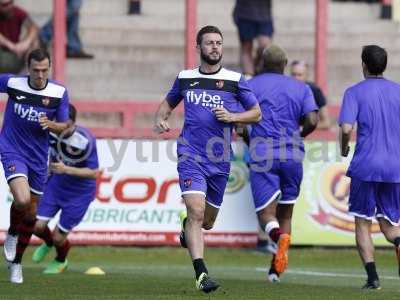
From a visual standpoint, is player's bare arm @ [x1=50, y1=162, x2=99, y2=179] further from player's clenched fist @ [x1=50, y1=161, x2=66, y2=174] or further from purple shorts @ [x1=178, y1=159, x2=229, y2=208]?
purple shorts @ [x1=178, y1=159, x2=229, y2=208]

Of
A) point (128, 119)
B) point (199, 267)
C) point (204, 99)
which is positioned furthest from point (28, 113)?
point (128, 119)

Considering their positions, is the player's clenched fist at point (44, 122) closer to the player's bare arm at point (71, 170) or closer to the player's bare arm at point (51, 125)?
the player's bare arm at point (51, 125)

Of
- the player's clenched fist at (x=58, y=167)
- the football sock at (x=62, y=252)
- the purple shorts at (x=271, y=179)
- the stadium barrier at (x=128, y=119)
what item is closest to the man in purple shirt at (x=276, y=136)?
the purple shorts at (x=271, y=179)

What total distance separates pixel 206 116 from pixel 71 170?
3.83 metres

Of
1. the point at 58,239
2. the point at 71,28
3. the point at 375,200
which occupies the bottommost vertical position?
the point at 58,239

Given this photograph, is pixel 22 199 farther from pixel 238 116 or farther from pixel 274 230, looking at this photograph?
pixel 274 230

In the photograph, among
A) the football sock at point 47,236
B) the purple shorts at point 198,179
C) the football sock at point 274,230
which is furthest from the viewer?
the football sock at point 47,236

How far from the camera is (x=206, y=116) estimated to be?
45.1 ft

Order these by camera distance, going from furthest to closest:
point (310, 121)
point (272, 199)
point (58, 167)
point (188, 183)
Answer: point (58, 167) → point (310, 121) → point (272, 199) → point (188, 183)

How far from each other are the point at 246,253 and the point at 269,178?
4.23m

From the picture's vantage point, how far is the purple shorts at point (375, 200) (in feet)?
47.2

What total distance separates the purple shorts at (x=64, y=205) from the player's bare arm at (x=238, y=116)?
435cm

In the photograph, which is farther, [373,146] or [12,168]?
[12,168]

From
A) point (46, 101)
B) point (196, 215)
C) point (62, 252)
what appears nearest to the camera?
point (196, 215)
